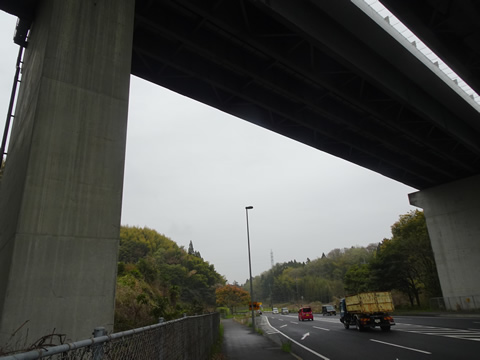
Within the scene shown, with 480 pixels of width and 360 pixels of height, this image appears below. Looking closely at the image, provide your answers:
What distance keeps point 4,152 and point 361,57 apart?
12.9m

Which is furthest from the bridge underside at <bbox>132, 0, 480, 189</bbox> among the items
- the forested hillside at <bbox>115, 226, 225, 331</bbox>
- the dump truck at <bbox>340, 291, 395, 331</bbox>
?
the forested hillside at <bbox>115, 226, 225, 331</bbox>

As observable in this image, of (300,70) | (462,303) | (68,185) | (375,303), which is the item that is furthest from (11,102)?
(462,303)

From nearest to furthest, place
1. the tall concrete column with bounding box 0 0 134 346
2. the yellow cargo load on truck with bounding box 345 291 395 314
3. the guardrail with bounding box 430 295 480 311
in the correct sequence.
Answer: the tall concrete column with bounding box 0 0 134 346, the yellow cargo load on truck with bounding box 345 291 395 314, the guardrail with bounding box 430 295 480 311

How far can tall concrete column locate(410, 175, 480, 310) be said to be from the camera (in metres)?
27.1

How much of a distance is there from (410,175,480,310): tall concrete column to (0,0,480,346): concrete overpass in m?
4.46

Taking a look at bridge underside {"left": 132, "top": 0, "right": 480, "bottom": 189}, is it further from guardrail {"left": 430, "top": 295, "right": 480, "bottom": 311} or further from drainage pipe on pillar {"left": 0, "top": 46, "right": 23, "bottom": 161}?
guardrail {"left": 430, "top": 295, "right": 480, "bottom": 311}

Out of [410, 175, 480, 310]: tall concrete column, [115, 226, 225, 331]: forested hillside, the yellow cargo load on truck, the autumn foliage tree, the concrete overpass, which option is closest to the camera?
the concrete overpass

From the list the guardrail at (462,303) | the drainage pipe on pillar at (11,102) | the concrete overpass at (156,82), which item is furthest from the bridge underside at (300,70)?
the guardrail at (462,303)

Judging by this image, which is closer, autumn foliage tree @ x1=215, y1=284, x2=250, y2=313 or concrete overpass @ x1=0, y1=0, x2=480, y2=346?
concrete overpass @ x1=0, y1=0, x2=480, y2=346

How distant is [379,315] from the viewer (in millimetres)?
20516

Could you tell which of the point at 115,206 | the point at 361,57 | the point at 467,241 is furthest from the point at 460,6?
the point at 467,241

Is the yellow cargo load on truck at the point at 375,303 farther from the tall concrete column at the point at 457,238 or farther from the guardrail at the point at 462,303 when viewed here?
the tall concrete column at the point at 457,238

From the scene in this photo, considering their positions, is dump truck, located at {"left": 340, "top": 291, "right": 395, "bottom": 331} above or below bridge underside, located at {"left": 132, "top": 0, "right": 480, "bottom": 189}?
below

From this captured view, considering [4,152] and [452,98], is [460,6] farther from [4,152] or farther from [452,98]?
[4,152]
